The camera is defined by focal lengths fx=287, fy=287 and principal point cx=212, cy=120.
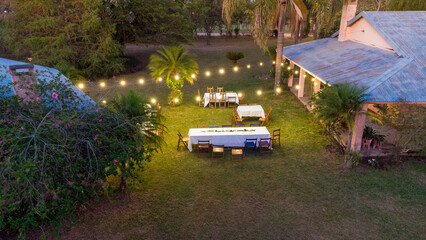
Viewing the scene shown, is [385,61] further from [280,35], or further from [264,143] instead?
[280,35]

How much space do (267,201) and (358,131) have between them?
4.91 meters

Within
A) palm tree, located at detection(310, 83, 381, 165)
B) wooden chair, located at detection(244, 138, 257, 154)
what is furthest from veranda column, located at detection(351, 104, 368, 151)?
wooden chair, located at detection(244, 138, 257, 154)

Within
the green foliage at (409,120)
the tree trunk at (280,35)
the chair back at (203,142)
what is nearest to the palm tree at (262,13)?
the tree trunk at (280,35)

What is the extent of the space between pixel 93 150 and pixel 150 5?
81.2ft

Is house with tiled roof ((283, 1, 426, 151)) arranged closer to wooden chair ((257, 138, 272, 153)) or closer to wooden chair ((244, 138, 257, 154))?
wooden chair ((257, 138, 272, 153))

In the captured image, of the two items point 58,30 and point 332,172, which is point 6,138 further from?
point 58,30

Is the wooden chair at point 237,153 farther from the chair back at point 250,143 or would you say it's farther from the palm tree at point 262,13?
the palm tree at point 262,13

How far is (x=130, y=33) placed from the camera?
2962 cm

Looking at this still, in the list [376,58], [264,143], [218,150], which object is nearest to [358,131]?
[264,143]

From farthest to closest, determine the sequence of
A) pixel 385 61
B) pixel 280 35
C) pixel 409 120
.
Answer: pixel 280 35 < pixel 385 61 < pixel 409 120

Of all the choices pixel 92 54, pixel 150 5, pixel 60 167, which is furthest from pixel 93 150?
pixel 150 5

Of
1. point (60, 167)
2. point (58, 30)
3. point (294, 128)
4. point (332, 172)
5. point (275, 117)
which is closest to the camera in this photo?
point (60, 167)

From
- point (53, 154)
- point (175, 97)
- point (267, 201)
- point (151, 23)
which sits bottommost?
point (267, 201)

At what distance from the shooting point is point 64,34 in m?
25.2
